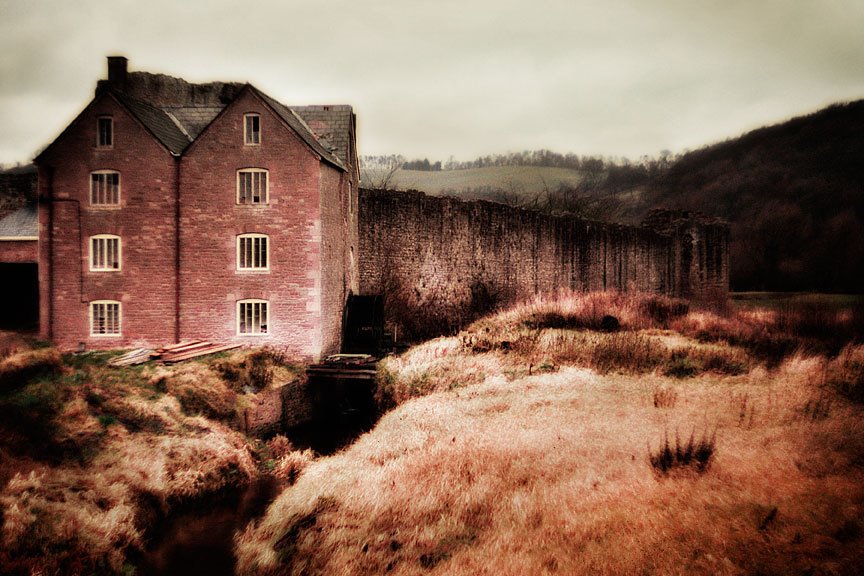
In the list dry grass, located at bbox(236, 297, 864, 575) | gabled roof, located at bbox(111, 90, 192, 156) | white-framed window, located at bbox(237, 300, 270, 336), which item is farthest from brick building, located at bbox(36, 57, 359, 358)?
dry grass, located at bbox(236, 297, 864, 575)

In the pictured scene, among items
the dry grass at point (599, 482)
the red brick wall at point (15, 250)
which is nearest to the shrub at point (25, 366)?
the dry grass at point (599, 482)

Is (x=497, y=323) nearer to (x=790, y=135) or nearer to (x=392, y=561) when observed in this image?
(x=392, y=561)

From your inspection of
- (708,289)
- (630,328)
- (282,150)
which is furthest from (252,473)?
(708,289)

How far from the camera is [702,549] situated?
5074 millimetres

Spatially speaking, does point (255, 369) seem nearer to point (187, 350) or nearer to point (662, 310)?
point (187, 350)

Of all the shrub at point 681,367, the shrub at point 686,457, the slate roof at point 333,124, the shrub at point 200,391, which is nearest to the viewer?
the shrub at point 686,457

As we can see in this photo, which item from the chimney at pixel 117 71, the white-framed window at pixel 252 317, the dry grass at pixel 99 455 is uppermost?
the chimney at pixel 117 71

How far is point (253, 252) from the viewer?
680 inches

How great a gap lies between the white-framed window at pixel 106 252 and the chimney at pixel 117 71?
223 inches

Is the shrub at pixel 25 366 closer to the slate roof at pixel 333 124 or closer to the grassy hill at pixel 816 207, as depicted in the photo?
the slate roof at pixel 333 124

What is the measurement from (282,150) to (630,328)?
12302 millimetres

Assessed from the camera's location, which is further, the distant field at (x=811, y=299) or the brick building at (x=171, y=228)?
the brick building at (x=171, y=228)

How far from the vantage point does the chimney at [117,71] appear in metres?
19.2

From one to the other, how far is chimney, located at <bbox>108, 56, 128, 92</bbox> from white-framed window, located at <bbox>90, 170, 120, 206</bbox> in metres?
3.81
